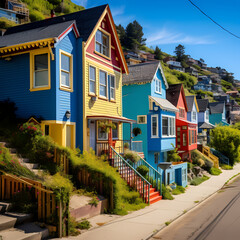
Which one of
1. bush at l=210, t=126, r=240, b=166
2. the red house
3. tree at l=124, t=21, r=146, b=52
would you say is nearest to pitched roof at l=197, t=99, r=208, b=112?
bush at l=210, t=126, r=240, b=166

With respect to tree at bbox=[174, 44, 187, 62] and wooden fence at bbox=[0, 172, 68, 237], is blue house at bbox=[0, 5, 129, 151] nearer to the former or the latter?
wooden fence at bbox=[0, 172, 68, 237]

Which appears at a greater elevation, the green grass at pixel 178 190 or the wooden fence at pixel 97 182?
the wooden fence at pixel 97 182

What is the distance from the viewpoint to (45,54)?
13.3 metres

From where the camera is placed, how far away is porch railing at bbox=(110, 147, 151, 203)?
13.8 metres

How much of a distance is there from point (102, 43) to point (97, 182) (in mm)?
8916

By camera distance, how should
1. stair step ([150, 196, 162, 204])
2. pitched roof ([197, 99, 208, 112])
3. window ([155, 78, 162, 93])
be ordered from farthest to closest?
1. pitched roof ([197, 99, 208, 112])
2. window ([155, 78, 162, 93])
3. stair step ([150, 196, 162, 204])

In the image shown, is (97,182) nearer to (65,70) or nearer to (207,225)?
(207,225)

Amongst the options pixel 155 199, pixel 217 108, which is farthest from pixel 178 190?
pixel 217 108

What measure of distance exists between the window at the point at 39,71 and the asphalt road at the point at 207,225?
27.8 ft

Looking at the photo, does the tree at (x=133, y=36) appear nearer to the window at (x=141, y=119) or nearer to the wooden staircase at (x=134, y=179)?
the window at (x=141, y=119)

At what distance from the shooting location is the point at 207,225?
10008 millimetres

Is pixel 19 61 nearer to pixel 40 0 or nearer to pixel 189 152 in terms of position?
pixel 189 152

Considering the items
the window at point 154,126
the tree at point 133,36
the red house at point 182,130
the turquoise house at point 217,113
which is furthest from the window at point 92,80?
the tree at point 133,36

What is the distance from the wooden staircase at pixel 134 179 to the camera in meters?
13.9
